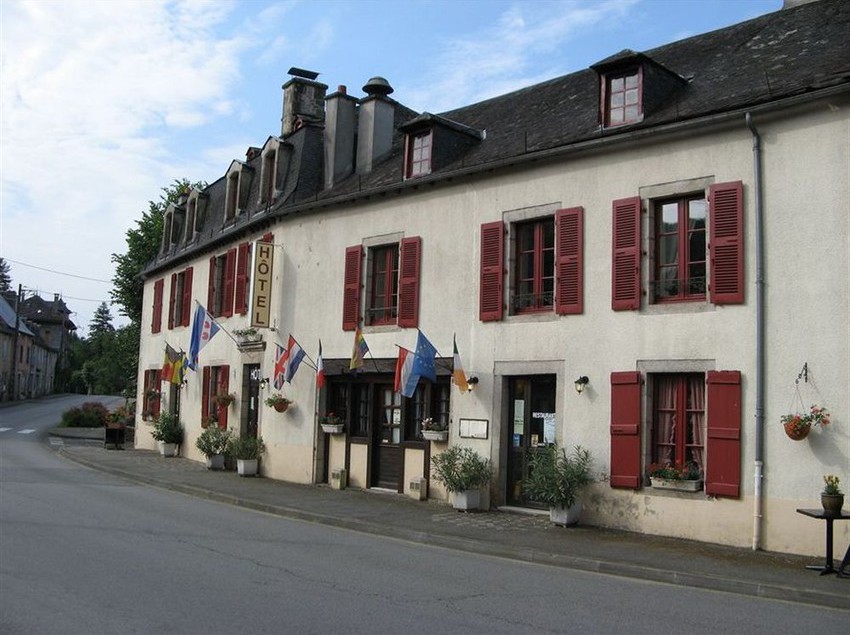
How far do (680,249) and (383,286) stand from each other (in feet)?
22.0

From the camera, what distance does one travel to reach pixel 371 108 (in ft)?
64.6

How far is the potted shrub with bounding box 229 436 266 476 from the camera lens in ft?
63.3

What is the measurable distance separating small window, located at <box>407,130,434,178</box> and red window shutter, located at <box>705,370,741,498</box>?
7148mm

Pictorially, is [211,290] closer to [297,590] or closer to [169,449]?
[169,449]

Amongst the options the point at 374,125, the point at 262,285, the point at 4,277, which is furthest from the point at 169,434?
the point at 4,277

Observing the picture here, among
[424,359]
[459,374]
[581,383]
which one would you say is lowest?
[581,383]

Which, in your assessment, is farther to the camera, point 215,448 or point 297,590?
point 215,448

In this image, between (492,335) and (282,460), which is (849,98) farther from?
(282,460)

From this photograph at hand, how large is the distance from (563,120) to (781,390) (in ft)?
20.8

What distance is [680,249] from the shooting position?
40.3 ft

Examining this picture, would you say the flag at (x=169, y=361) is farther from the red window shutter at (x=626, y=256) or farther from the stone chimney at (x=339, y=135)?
the red window shutter at (x=626, y=256)

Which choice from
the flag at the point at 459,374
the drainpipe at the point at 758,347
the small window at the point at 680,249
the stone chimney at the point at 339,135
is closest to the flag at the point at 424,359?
the flag at the point at 459,374

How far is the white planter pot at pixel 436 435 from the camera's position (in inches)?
597

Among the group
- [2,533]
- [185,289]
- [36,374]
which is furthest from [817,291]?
[36,374]
